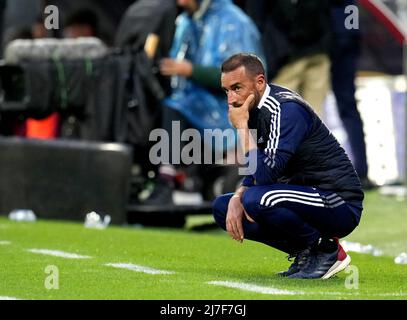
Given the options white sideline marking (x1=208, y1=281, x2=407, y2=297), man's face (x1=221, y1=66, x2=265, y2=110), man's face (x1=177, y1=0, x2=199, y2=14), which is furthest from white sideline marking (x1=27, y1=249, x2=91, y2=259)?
man's face (x1=177, y1=0, x2=199, y2=14)

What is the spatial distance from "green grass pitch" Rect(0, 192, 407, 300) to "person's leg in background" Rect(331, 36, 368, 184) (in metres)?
2.93

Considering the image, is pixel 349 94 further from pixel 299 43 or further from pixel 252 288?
pixel 252 288

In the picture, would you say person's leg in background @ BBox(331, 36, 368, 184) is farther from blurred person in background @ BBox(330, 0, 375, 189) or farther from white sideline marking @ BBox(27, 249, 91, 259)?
white sideline marking @ BBox(27, 249, 91, 259)

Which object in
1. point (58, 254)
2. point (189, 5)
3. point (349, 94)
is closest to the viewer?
point (58, 254)

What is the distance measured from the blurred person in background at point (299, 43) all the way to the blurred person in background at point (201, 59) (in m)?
1.53

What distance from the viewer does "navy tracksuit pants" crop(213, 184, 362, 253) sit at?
8367mm

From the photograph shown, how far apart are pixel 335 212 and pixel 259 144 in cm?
61

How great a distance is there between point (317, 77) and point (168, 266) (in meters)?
7.35

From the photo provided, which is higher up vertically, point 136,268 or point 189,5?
point 189,5

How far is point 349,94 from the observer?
16.9 m

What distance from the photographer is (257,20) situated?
16.8m

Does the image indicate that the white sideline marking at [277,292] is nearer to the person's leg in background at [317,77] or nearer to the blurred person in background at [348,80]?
the person's leg in background at [317,77]

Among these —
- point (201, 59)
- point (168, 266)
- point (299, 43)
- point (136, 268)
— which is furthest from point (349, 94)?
point (136, 268)
